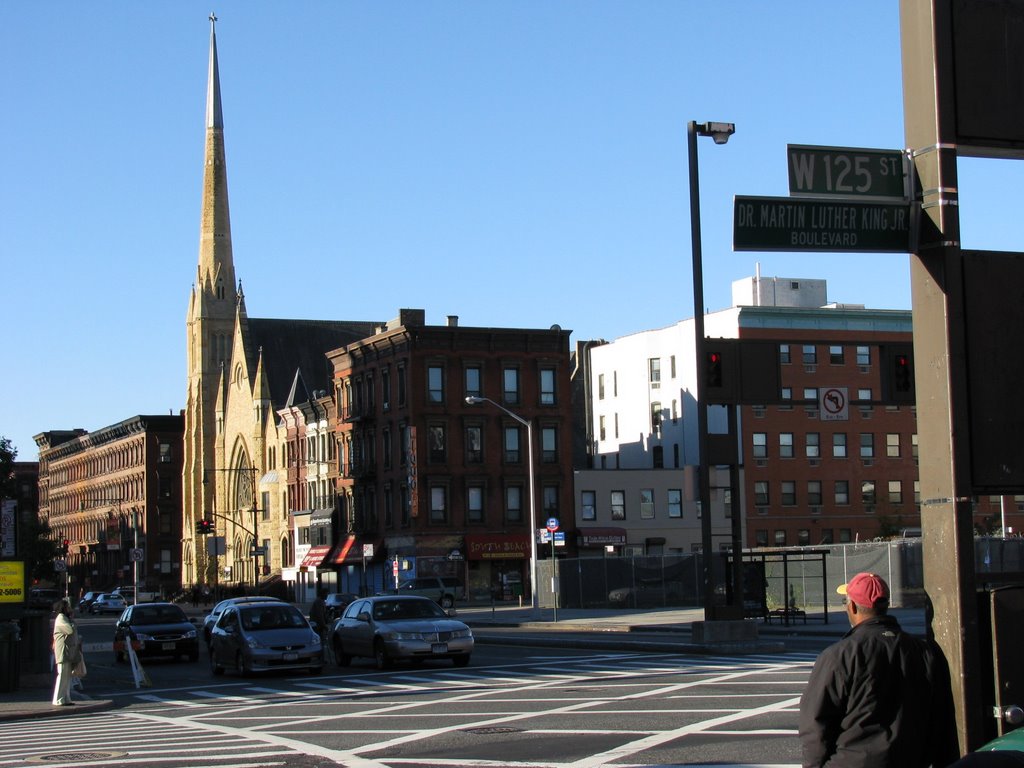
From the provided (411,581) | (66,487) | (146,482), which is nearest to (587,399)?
(411,581)

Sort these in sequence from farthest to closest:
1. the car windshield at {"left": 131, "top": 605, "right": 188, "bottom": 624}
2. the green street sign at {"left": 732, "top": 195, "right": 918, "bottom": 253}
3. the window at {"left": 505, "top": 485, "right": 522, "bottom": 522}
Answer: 1. the window at {"left": 505, "top": 485, "right": 522, "bottom": 522}
2. the car windshield at {"left": 131, "top": 605, "right": 188, "bottom": 624}
3. the green street sign at {"left": 732, "top": 195, "right": 918, "bottom": 253}

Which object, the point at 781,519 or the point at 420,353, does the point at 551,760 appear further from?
the point at 781,519

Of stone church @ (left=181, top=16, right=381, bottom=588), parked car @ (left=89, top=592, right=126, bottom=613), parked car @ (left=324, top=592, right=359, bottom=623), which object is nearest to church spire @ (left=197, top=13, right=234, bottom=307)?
stone church @ (left=181, top=16, right=381, bottom=588)

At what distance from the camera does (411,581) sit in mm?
64438

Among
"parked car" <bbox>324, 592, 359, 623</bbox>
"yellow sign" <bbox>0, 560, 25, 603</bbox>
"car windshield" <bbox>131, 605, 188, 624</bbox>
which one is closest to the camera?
"yellow sign" <bbox>0, 560, 25, 603</bbox>

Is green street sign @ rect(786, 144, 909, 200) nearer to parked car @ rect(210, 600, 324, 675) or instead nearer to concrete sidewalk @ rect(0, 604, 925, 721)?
concrete sidewalk @ rect(0, 604, 925, 721)

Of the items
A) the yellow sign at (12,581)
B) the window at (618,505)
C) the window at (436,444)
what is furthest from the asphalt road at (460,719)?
the window at (618,505)

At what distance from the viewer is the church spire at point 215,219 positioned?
133 metres

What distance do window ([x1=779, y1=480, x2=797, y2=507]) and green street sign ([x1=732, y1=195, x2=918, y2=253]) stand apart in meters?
78.3

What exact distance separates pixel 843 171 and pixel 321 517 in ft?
272

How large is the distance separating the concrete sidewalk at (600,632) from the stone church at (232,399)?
38.8 metres

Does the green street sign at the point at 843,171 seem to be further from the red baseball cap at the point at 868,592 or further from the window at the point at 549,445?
the window at the point at 549,445

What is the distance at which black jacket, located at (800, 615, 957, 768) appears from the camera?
22.0 ft

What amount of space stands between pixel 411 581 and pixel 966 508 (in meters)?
57.7
